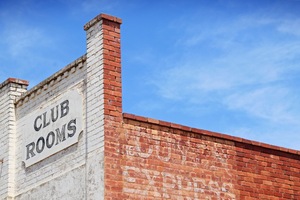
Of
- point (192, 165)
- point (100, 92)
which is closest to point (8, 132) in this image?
point (100, 92)

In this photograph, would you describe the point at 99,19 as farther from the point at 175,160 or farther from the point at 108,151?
the point at 175,160

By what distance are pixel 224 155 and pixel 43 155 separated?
4.20m

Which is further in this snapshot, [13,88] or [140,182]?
[13,88]

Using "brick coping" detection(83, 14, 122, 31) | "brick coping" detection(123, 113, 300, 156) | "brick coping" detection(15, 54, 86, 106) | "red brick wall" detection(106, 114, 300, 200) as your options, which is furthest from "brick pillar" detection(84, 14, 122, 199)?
"brick coping" detection(123, 113, 300, 156)

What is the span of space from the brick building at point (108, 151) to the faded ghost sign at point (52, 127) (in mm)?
23

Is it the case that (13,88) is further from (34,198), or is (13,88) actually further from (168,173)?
(168,173)

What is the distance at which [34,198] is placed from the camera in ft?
54.3

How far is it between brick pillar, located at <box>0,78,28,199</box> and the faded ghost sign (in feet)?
1.57

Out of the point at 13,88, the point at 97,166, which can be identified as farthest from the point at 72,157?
the point at 13,88

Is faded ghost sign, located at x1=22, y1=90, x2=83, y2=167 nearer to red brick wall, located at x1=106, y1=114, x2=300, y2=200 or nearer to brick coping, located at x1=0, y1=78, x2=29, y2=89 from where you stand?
brick coping, located at x1=0, y1=78, x2=29, y2=89

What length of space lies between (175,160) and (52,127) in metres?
Answer: 3.01

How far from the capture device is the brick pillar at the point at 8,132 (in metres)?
17.5

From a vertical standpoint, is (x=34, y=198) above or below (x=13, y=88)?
below

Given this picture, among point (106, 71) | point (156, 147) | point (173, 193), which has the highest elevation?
point (106, 71)
